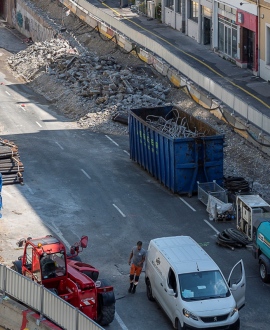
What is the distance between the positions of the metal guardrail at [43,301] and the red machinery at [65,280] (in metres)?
0.41

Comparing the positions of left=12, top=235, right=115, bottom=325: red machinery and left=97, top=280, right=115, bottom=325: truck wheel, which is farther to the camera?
left=97, top=280, right=115, bottom=325: truck wheel

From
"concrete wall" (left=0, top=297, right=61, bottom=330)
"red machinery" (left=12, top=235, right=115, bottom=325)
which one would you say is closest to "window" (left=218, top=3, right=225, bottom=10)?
"red machinery" (left=12, top=235, right=115, bottom=325)

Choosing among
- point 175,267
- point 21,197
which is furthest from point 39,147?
point 175,267

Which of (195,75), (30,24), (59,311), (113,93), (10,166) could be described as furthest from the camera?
(30,24)

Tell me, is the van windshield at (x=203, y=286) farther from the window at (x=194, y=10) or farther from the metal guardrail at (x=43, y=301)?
the window at (x=194, y=10)

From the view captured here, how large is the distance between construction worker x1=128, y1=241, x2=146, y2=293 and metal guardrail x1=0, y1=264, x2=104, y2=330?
3.56 m

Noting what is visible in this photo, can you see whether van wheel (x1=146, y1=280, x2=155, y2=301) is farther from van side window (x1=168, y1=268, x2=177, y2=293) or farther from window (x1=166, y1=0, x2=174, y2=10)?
window (x1=166, y1=0, x2=174, y2=10)

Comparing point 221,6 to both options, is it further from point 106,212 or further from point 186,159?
point 106,212

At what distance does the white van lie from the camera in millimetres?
14758

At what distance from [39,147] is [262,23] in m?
16.2

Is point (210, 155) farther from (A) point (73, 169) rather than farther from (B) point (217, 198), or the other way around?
(A) point (73, 169)

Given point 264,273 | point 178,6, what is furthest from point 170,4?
point 264,273

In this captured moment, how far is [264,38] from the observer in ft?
124

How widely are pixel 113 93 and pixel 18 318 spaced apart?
24376 millimetres
